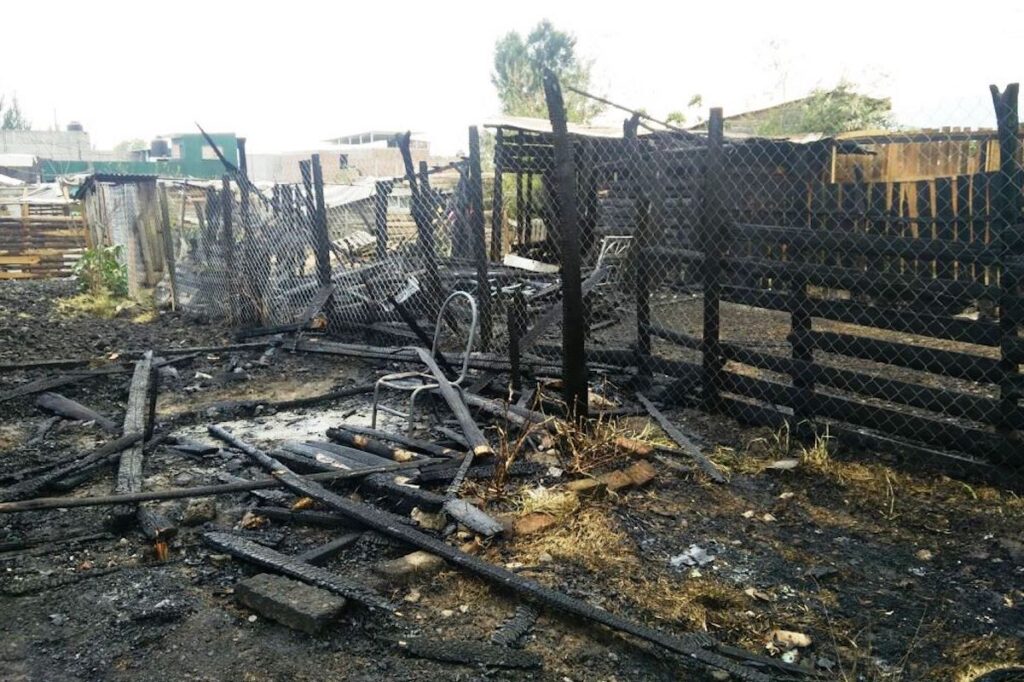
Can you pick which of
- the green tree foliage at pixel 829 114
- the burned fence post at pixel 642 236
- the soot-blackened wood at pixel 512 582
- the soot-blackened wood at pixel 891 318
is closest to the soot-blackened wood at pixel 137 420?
the soot-blackened wood at pixel 512 582

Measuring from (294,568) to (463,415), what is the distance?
211 centimetres

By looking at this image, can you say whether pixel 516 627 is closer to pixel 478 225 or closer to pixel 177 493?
pixel 177 493

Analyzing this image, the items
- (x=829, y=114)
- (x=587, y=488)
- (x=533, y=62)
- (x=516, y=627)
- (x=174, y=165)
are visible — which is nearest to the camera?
(x=516, y=627)

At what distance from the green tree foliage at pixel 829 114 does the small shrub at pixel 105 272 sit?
16.3 metres

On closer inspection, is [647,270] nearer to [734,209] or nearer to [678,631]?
[734,209]

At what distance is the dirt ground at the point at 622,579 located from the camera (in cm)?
308

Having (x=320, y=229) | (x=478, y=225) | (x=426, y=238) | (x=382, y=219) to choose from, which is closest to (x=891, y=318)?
(x=478, y=225)

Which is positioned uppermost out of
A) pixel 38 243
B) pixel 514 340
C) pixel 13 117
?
pixel 13 117

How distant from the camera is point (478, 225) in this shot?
7.74 meters

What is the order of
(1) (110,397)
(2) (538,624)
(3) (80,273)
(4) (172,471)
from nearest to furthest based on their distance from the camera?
(2) (538,624), (4) (172,471), (1) (110,397), (3) (80,273)

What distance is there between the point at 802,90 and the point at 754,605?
26.9 m

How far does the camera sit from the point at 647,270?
637 cm

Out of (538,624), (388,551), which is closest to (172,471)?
(388,551)

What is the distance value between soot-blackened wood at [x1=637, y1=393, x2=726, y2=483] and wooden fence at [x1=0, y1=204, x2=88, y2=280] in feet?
59.0
